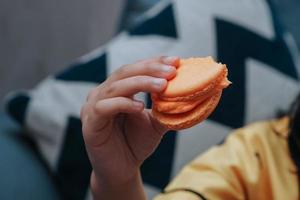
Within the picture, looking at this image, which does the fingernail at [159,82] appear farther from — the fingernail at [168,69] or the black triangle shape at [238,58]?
the black triangle shape at [238,58]

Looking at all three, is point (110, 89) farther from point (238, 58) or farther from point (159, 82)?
point (238, 58)

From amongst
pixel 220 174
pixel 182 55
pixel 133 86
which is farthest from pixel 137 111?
pixel 182 55

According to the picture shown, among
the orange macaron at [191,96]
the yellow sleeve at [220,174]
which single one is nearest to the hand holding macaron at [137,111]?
the orange macaron at [191,96]

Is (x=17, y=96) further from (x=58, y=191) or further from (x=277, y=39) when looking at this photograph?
(x=277, y=39)

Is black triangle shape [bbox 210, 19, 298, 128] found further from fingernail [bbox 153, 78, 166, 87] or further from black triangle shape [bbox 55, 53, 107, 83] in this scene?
fingernail [bbox 153, 78, 166, 87]

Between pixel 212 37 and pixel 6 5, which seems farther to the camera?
pixel 6 5

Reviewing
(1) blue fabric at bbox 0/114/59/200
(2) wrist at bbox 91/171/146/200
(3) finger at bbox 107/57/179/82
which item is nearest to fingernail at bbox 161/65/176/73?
(3) finger at bbox 107/57/179/82

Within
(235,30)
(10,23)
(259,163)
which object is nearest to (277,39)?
(235,30)

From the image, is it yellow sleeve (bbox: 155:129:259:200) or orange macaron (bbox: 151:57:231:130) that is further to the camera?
yellow sleeve (bbox: 155:129:259:200)
